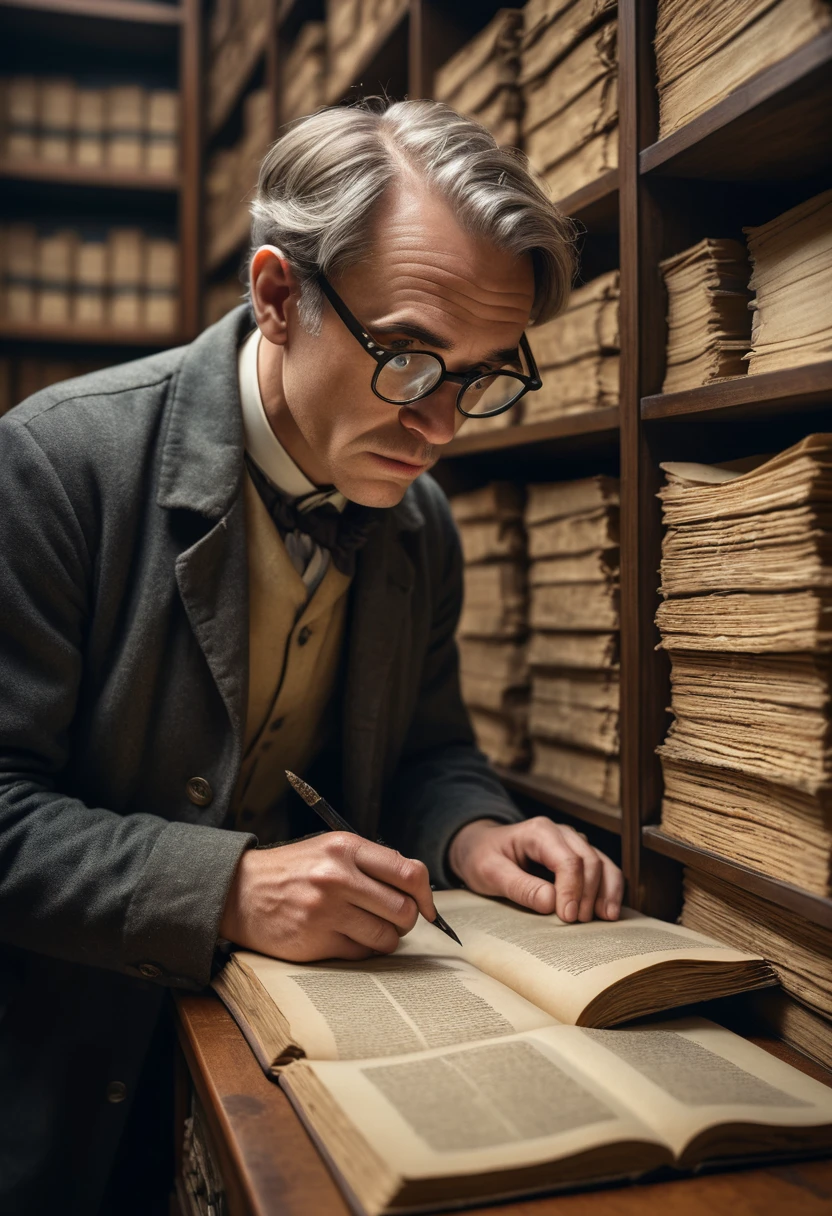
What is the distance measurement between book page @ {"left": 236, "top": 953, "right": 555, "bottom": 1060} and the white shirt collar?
0.66 meters

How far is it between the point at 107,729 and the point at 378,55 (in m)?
1.68

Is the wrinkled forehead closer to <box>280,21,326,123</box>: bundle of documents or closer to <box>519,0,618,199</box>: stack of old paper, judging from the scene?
<box>519,0,618,199</box>: stack of old paper

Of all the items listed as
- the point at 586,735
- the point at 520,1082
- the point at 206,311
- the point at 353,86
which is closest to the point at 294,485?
the point at 586,735

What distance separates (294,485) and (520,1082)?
889 millimetres

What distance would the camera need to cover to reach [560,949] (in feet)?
3.74

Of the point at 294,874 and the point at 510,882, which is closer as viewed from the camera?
the point at 294,874

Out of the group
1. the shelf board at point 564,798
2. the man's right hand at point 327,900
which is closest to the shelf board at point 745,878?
the shelf board at point 564,798

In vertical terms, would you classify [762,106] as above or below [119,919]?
above

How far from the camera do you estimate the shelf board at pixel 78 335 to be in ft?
11.8

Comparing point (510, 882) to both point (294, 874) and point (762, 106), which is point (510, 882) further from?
point (762, 106)

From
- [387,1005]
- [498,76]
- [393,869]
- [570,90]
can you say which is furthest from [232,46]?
[387,1005]

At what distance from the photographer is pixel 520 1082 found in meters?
0.86

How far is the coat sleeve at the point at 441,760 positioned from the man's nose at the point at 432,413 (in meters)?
0.43

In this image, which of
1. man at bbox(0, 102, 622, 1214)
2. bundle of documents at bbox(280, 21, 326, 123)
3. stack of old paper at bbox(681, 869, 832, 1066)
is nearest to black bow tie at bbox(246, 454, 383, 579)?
man at bbox(0, 102, 622, 1214)
